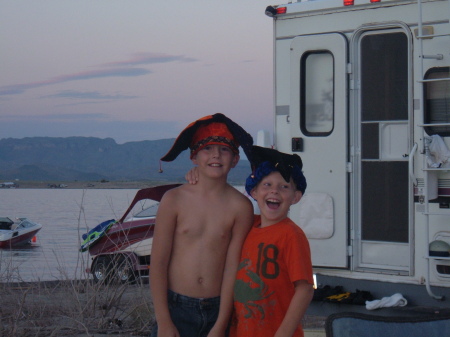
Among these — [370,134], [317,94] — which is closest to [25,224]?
[317,94]

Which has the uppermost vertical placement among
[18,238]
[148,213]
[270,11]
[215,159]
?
[270,11]

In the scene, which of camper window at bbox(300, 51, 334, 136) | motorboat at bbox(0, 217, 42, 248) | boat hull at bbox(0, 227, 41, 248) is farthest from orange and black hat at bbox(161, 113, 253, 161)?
motorboat at bbox(0, 217, 42, 248)

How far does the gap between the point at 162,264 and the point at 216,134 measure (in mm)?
593

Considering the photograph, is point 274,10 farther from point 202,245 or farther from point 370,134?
point 202,245

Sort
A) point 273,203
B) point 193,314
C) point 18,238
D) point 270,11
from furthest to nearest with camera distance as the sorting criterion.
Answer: point 18,238
point 270,11
point 273,203
point 193,314

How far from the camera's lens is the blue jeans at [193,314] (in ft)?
10.1

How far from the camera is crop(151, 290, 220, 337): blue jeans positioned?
308 centimetres

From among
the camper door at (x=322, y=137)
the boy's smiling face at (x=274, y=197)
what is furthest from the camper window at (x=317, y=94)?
the boy's smiling face at (x=274, y=197)

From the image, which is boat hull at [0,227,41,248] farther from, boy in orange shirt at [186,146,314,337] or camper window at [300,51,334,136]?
boy in orange shirt at [186,146,314,337]

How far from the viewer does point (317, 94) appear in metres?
6.48

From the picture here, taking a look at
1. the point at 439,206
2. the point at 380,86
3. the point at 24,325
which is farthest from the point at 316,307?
the point at 24,325

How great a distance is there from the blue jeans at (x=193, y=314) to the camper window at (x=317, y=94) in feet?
11.6

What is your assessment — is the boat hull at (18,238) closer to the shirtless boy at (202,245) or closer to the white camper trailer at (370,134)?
the white camper trailer at (370,134)

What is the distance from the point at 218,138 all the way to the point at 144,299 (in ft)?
11.1
